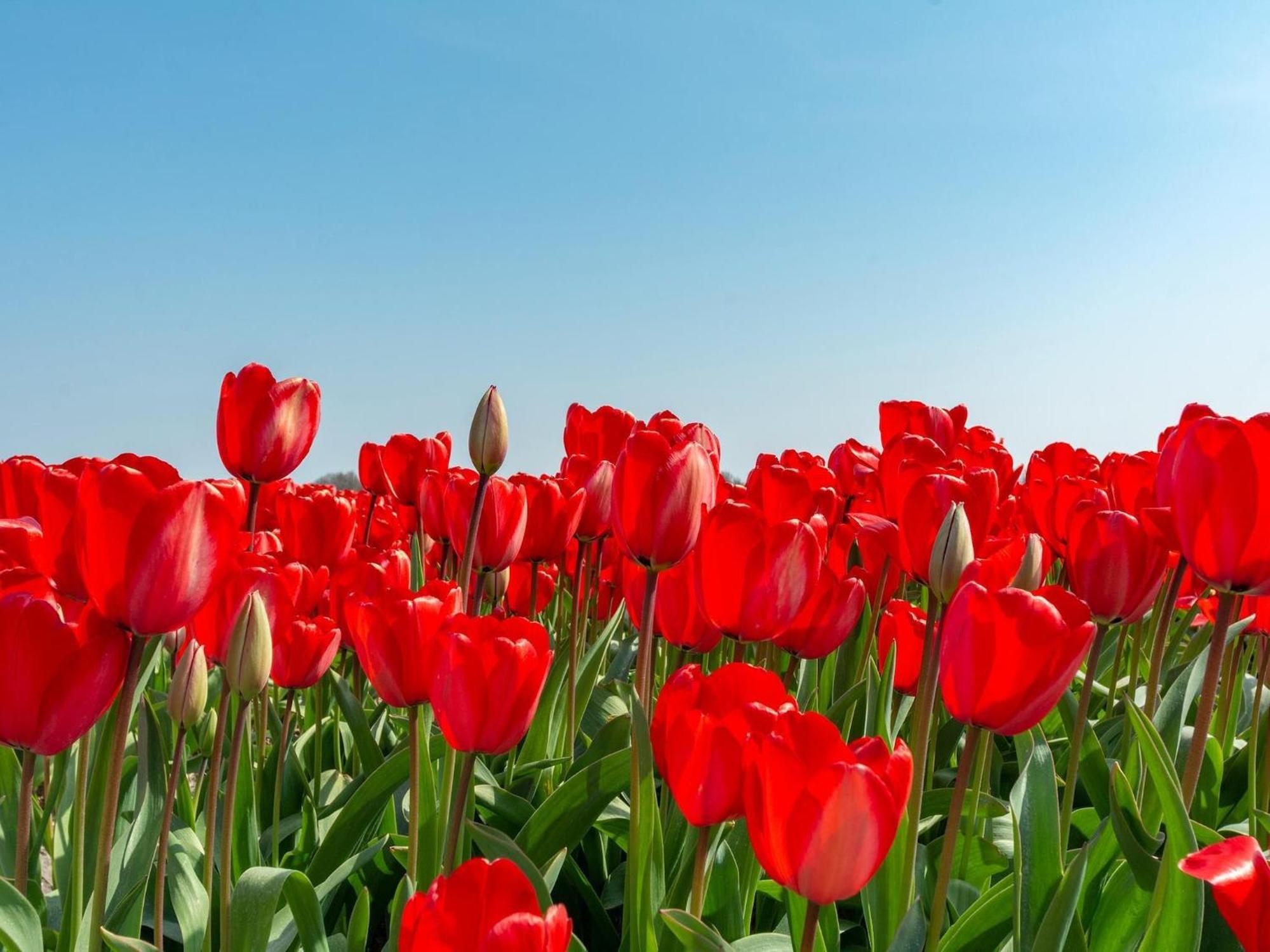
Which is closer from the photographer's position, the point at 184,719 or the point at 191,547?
the point at 191,547

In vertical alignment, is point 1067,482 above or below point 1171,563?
above

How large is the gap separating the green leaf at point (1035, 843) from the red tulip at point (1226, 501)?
1.53 feet

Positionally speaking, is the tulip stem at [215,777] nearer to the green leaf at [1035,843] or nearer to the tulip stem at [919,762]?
the tulip stem at [919,762]

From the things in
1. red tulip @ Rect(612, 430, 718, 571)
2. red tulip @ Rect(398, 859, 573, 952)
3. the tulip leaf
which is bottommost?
the tulip leaf

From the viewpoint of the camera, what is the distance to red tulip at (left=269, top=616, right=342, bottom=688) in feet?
7.43

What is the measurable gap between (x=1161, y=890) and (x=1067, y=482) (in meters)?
1.58

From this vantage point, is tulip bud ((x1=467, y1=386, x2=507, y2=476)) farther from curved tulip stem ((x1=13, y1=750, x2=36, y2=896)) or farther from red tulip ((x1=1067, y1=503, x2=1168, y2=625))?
red tulip ((x1=1067, y1=503, x2=1168, y2=625))

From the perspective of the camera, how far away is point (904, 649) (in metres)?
2.62

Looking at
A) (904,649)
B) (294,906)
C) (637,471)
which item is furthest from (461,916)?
(904,649)

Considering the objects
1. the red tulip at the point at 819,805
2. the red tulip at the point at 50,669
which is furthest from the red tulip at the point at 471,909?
the red tulip at the point at 50,669

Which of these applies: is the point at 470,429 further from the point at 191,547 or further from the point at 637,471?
the point at 191,547

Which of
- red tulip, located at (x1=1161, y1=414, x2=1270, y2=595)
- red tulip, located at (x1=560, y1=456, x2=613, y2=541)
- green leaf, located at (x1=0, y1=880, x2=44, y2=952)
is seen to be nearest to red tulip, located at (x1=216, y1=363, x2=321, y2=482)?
red tulip, located at (x1=560, y1=456, x2=613, y2=541)

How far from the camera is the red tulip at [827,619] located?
2320 mm

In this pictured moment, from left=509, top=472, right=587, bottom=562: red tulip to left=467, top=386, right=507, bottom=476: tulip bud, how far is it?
0.43m
